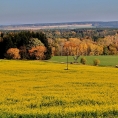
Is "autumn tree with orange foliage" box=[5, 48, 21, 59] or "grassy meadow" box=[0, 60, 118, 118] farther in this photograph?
"autumn tree with orange foliage" box=[5, 48, 21, 59]

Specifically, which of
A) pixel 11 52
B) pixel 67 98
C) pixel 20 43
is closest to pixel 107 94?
pixel 67 98

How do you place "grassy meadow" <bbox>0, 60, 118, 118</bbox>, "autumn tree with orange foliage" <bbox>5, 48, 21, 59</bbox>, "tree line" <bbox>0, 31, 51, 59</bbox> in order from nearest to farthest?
"grassy meadow" <bbox>0, 60, 118, 118</bbox>, "autumn tree with orange foliage" <bbox>5, 48, 21, 59</bbox>, "tree line" <bbox>0, 31, 51, 59</bbox>

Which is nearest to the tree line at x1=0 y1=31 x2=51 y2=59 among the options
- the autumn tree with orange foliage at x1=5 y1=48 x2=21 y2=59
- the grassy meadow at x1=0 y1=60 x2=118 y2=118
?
the autumn tree with orange foliage at x1=5 y1=48 x2=21 y2=59

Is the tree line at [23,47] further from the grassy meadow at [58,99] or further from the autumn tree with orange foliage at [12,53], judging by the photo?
the grassy meadow at [58,99]

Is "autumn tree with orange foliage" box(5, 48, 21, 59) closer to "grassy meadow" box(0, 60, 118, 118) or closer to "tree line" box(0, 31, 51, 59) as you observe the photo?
"tree line" box(0, 31, 51, 59)

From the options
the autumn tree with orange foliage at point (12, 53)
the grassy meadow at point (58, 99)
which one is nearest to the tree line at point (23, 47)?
the autumn tree with orange foliage at point (12, 53)

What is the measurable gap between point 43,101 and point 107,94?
3879 mm

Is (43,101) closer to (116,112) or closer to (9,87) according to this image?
(116,112)

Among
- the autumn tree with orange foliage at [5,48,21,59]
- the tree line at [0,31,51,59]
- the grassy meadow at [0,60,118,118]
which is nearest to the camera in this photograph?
the grassy meadow at [0,60,118,118]

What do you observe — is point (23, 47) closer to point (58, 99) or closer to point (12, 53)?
point (12, 53)

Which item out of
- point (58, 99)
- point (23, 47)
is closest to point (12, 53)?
point (23, 47)

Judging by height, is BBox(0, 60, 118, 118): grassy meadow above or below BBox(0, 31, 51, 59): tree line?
above

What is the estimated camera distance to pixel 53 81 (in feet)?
79.9

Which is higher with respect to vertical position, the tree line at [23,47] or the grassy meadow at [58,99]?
the grassy meadow at [58,99]
